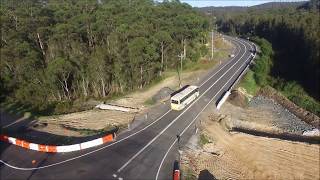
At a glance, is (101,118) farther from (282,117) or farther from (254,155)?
(282,117)

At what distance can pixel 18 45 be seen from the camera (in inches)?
2579

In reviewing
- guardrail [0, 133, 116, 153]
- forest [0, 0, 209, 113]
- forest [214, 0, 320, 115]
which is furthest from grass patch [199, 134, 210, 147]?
forest [214, 0, 320, 115]

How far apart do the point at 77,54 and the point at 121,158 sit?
3663 centimetres

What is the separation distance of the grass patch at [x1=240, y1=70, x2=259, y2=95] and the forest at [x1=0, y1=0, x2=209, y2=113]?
16548 millimetres

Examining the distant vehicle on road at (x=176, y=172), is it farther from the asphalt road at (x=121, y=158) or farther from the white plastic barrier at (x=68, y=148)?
the white plastic barrier at (x=68, y=148)

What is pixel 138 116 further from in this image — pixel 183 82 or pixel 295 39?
pixel 295 39

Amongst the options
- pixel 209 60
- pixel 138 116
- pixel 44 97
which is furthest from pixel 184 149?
pixel 209 60

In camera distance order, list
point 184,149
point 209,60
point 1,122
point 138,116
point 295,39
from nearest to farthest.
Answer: point 184,149, point 138,116, point 1,122, point 209,60, point 295,39

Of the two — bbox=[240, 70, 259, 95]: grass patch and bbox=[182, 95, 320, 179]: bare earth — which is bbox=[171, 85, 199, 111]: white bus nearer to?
bbox=[182, 95, 320, 179]: bare earth

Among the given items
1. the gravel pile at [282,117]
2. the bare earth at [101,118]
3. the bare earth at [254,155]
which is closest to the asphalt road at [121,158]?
the bare earth at [254,155]

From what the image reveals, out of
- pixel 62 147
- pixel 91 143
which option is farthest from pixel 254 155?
pixel 62 147

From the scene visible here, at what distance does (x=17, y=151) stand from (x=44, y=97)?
94.4ft

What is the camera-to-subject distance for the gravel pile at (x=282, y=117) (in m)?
51.2

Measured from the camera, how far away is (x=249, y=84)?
67938 mm
